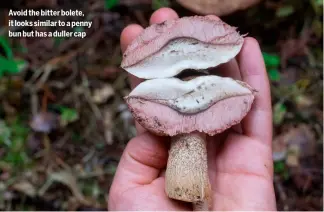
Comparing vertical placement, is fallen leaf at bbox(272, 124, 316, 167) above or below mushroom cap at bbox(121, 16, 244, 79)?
below

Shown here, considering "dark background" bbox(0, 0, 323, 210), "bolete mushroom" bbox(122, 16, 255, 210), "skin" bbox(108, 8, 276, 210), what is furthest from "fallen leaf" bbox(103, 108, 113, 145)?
"bolete mushroom" bbox(122, 16, 255, 210)

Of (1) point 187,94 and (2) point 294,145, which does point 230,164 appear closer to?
(1) point 187,94

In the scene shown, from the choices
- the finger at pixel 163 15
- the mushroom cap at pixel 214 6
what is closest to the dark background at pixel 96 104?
the mushroom cap at pixel 214 6

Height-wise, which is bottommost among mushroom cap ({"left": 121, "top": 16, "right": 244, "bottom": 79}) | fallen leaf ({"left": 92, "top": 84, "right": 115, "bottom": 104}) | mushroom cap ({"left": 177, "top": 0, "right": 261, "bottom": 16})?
fallen leaf ({"left": 92, "top": 84, "right": 115, "bottom": 104})

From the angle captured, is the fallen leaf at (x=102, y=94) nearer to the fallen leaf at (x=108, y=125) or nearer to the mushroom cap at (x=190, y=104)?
the fallen leaf at (x=108, y=125)

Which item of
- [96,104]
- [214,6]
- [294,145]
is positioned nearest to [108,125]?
[96,104]

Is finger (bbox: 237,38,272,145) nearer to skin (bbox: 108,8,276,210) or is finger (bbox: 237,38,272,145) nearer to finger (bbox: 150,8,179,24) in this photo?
skin (bbox: 108,8,276,210)

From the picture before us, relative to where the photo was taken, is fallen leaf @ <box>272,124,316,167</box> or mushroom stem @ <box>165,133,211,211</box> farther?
fallen leaf @ <box>272,124,316,167</box>
